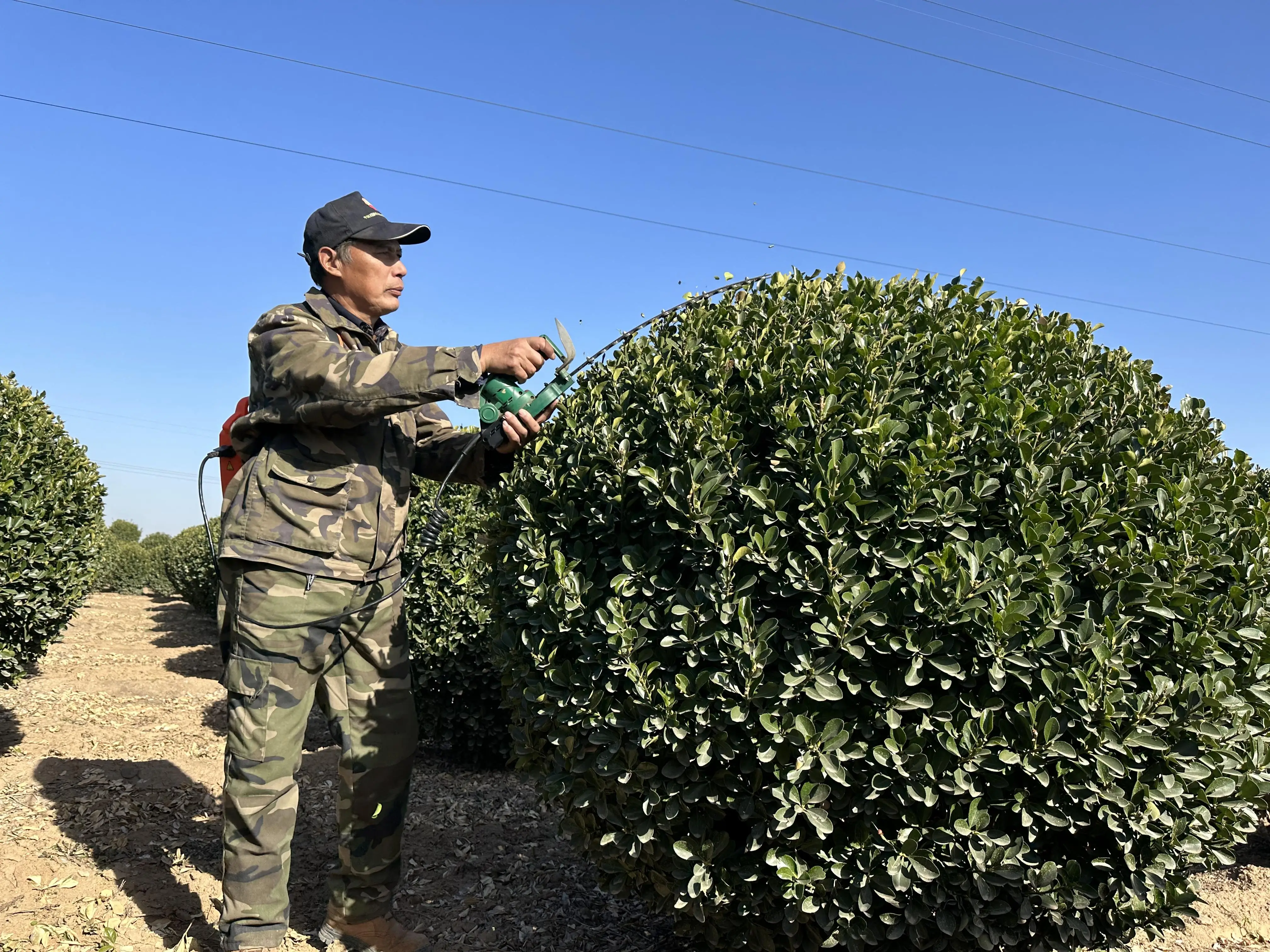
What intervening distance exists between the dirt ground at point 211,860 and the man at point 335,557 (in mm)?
542

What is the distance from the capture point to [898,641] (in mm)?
2662

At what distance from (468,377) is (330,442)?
713 mm

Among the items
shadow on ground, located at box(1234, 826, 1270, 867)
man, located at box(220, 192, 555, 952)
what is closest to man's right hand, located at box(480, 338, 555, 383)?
man, located at box(220, 192, 555, 952)

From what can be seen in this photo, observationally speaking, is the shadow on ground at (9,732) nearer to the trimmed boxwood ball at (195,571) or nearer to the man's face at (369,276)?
the trimmed boxwood ball at (195,571)

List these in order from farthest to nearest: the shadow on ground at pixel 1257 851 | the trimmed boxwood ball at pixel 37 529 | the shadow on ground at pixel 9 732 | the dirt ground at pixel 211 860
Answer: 1. the shadow on ground at pixel 9 732
2. the trimmed boxwood ball at pixel 37 529
3. the shadow on ground at pixel 1257 851
4. the dirt ground at pixel 211 860

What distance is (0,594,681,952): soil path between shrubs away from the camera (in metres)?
4.12

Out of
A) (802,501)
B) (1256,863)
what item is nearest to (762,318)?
(802,501)

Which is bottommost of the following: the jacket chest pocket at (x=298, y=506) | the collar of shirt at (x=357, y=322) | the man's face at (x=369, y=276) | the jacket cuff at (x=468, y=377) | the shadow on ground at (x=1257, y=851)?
the shadow on ground at (x=1257, y=851)

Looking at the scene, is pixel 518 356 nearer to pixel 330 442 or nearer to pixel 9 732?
pixel 330 442

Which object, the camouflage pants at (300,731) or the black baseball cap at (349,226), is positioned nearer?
the camouflage pants at (300,731)

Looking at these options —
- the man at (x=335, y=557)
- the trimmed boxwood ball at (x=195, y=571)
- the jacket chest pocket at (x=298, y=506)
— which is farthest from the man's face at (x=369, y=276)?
the trimmed boxwood ball at (x=195, y=571)

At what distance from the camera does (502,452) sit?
3818mm

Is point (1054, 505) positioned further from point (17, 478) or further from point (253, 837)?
point (17, 478)

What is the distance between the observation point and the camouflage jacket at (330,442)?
11.5ft
